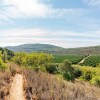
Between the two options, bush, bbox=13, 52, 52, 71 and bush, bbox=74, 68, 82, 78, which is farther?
bush, bbox=74, 68, 82, 78

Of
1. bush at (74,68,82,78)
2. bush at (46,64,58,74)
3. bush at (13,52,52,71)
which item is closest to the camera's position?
bush at (13,52,52,71)

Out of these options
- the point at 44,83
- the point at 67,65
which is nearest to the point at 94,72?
the point at 67,65

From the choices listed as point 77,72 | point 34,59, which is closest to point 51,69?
point 77,72

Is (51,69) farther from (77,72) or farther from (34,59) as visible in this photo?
(34,59)

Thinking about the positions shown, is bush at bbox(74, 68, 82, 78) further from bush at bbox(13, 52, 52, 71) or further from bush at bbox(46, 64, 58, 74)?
bush at bbox(13, 52, 52, 71)

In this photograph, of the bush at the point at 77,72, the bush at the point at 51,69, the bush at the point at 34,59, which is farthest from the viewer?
the bush at the point at 77,72

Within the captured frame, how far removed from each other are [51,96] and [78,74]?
191ft

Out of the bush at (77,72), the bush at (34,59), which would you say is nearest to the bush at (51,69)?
the bush at (34,59)

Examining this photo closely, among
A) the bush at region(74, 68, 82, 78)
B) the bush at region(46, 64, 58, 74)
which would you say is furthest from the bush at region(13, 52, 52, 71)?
the bush at region(74, 68, 82, 78)

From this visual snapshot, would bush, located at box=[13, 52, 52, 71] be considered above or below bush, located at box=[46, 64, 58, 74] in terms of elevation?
above

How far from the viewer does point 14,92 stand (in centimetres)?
1291

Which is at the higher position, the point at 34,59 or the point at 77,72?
the point at 34,59

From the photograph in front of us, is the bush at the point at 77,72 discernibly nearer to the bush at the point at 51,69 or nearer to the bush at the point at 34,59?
the bush at the point at 51,69

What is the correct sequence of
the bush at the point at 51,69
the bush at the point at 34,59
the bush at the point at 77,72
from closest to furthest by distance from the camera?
the bush at the point at 34,59, the bush at the point at 51,69, the bush at the point at 77,72
